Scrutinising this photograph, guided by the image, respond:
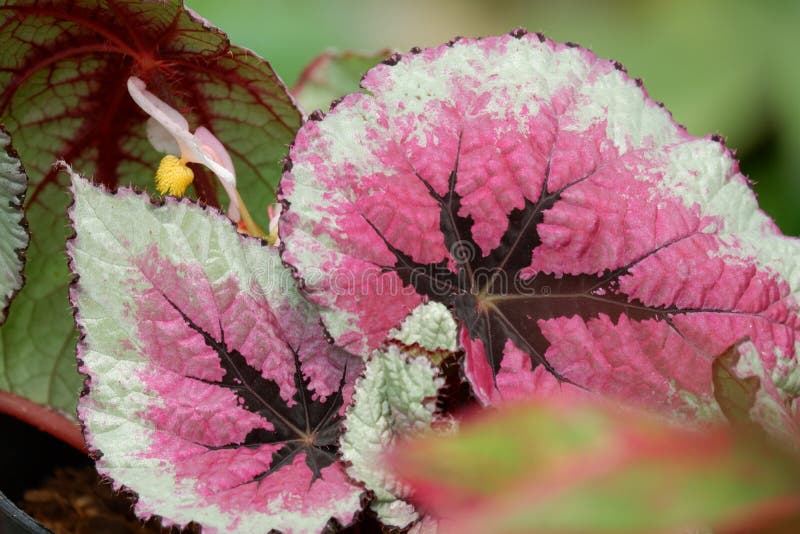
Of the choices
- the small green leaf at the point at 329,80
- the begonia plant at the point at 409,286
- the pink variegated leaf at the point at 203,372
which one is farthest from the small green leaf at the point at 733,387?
the small green leaf at the point at 329,80

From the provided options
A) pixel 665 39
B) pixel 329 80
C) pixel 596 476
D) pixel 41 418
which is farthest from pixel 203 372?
pixel 665 39

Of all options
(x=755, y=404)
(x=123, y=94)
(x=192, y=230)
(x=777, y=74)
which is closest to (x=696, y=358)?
(x=755, y=404)

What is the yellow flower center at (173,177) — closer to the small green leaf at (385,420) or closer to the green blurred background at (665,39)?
the small green leaf at (385,420)

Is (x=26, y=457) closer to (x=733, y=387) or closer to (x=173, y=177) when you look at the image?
(x=173, y=177)

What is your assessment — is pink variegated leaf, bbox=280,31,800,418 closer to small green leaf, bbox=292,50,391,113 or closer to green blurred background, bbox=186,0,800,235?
small green leaf, bbox=292,50,391,113

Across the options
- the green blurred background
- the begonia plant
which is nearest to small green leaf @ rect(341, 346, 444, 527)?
the begonia plant

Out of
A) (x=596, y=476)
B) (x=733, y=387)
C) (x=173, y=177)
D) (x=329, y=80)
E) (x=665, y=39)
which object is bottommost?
(x=596, y=476)

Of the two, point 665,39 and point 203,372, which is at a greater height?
point 665,39
